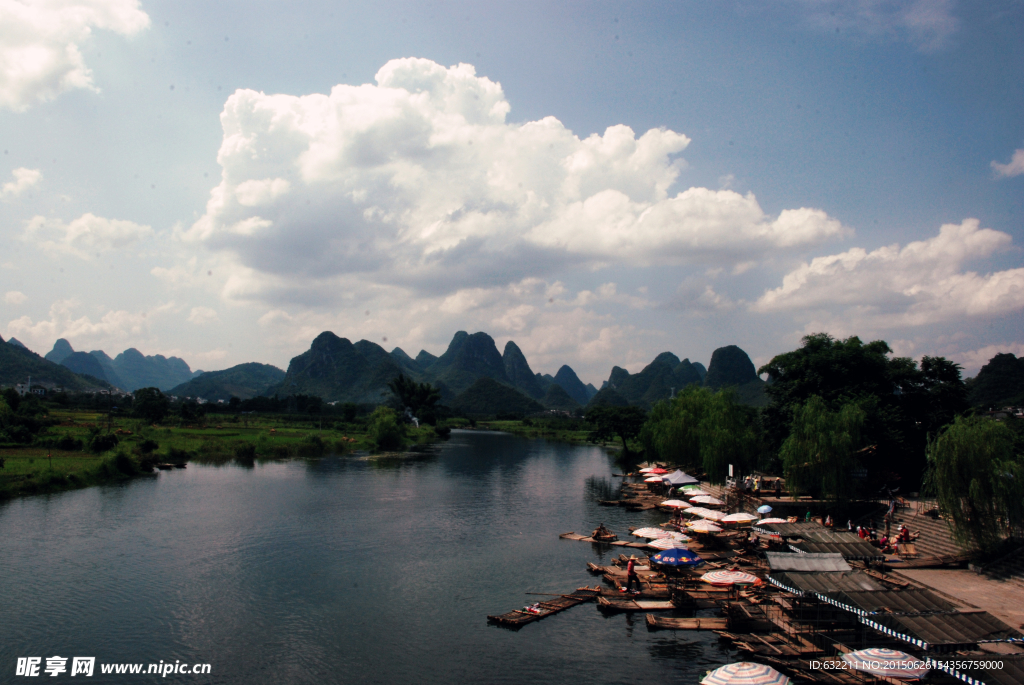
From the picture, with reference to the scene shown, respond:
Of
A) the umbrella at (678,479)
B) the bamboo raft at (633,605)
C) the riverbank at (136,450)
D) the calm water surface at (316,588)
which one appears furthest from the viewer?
the riverbank at (136,450)

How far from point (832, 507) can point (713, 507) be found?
6.66 meters

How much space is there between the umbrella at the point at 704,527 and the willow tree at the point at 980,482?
30.5 ft

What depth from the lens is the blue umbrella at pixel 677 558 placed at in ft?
78.9

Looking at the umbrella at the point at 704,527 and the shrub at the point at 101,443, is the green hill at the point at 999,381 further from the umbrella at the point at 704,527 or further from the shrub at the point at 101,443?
the shrub at the point at 101,443

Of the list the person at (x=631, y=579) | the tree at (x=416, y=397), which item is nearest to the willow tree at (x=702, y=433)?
the person at (x=631, y=579)

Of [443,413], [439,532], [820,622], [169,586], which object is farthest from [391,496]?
[443,413]

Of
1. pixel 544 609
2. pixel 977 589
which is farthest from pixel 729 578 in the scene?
pixel 977 589

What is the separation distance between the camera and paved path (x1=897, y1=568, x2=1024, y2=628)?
1961 centimetres

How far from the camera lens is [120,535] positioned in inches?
1272

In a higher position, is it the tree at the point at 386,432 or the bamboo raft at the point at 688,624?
the tree at the point at 386,432

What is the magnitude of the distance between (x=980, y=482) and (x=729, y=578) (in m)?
10.8

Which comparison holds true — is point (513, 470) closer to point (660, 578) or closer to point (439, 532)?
point (439, 532)

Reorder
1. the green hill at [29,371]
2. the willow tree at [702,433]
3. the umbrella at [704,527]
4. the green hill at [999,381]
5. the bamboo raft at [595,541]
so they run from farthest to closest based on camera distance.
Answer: the green hill at [29,371], the green hill at [999,381], the willow tree at [702,433], the bamboo raft at [595,541], the umbrella at [704,527]

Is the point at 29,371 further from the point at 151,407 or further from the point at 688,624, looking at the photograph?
the point at 688,624
